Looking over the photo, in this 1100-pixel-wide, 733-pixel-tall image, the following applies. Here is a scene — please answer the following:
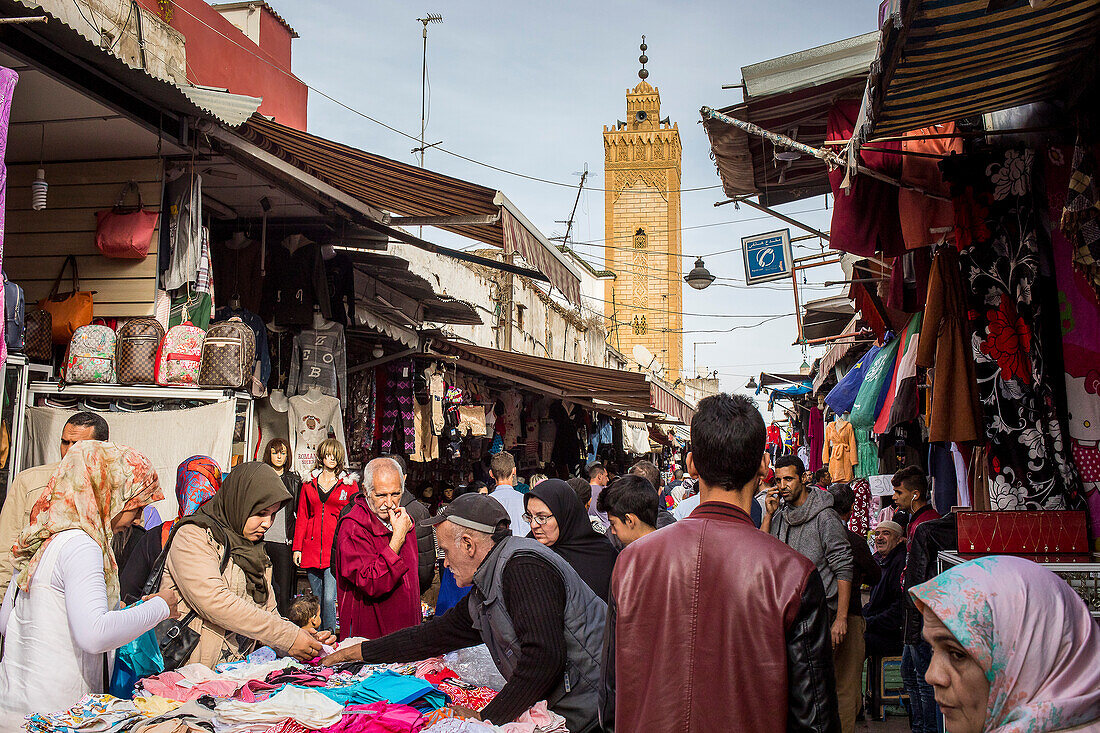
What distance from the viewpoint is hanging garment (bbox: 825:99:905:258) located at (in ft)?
14.3

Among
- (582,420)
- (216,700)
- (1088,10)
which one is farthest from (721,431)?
(582,420)

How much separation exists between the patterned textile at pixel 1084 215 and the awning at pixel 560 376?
710cm

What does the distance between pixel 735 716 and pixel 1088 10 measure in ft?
7.62

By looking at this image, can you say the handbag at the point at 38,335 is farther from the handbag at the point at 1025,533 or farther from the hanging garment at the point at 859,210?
the handbag at the point at 1025,533

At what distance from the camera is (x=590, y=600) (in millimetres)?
3018

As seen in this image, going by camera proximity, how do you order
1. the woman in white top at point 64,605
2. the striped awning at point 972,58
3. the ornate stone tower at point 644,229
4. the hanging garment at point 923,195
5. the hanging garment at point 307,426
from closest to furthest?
the striped awning at point 972,58 < the woman in white top at point 64,605 < the hanging garment at point 923,195 < the hanging garment at point 307,426 < the ornate stone tower at point 644,229

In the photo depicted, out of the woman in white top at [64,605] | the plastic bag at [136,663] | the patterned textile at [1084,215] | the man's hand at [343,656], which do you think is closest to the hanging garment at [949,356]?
the patterned textile at [1084,215]

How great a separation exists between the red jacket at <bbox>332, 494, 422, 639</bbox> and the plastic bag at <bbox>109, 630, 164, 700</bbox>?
1879 millimetres

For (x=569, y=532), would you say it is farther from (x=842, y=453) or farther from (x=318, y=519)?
(x=842, y=453)

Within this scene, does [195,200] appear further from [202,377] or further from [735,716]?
[735,716]

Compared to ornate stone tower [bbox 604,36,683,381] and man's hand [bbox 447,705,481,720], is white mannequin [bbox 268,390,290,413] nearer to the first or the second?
man's hand [bbox 447,705,481,720]

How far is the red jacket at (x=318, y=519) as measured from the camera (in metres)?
6.23

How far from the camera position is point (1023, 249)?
12.0 feet

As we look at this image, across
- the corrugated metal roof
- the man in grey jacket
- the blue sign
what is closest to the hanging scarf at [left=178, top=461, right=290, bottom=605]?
the corrugated metal roof
